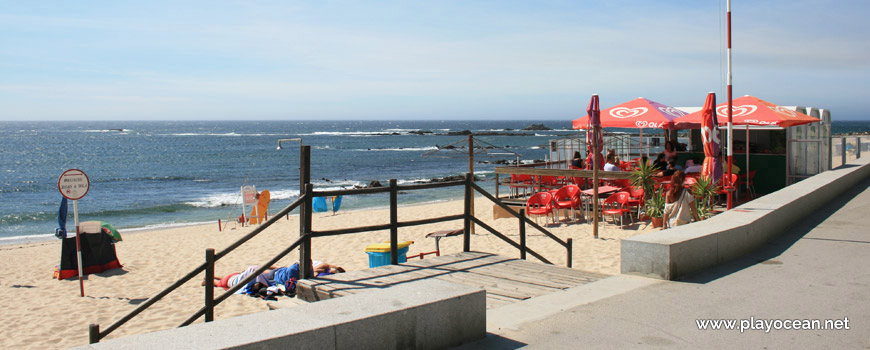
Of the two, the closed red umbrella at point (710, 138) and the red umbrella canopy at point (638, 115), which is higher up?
the red umbrella canopy at point (638, 115)

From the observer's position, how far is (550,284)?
228 inches

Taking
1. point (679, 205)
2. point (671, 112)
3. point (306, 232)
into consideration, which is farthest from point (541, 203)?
point (306, 232)

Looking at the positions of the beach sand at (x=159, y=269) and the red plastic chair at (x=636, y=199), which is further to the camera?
the red plastic chair at (x=636, y=199)

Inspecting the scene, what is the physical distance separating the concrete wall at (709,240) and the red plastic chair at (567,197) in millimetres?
4865

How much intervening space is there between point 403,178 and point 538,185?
2774cm

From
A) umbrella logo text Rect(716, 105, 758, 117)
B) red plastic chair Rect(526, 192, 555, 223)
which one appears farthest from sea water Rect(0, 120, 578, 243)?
umbrella logo text Rect(716, 105, 758, 117)

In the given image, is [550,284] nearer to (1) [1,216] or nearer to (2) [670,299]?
(2) [670,299]

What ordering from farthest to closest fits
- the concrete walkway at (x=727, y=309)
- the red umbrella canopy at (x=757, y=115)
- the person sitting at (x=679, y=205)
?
the red umbrella canopy at (x=757, y=115) < the person sitting at (x=679, y=205) < the concrete walkway at (x=727, y=309)

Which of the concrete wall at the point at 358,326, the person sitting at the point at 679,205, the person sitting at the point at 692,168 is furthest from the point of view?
the person sitting at the point at 692,168

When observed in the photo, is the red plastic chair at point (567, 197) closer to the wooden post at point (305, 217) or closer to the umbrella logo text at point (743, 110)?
the umbrella logo text at point (743, 110)

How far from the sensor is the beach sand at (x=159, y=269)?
8328 mm

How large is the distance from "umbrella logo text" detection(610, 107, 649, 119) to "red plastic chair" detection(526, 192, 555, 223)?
262 centimetres

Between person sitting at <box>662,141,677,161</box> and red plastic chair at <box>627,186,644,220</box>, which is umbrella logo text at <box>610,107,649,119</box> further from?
red plastic chair at <box>627,186,644,220</box>

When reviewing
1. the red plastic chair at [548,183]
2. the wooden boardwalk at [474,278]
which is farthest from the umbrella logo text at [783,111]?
the wooden boardwalk at [474,278]
